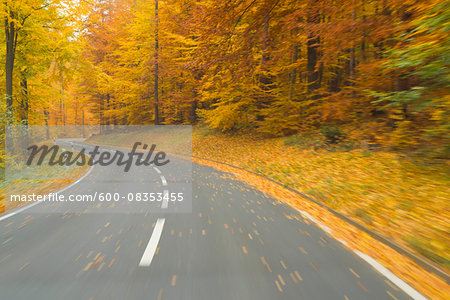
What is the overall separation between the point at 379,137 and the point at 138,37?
2592 centimetres

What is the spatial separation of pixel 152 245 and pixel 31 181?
24.7ft

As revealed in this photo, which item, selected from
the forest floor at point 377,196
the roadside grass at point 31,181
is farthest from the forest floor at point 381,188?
the roadside grass at point 31,181

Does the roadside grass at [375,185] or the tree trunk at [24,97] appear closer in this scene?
the roadside grass at [375,185]

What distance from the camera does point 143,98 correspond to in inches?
1072

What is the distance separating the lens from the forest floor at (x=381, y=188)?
3770mm

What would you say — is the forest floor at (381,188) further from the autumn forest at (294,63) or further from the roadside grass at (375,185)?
the autumn forest at (294,63)

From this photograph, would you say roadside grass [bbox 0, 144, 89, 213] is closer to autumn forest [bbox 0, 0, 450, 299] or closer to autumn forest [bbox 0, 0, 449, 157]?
autumn forest [bbox 0, 0, 450, 299]

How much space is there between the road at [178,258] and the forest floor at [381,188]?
119 cm

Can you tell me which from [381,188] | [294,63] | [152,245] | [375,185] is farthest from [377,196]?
[294,63]

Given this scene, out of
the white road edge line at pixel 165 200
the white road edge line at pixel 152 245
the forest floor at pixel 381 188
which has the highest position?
the forest floor at pixel 381 188

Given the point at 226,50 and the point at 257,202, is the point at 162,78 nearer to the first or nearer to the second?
the point at 226,50

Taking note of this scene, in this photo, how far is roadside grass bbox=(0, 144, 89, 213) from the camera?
694 cm

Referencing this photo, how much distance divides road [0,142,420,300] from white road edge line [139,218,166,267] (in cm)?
1

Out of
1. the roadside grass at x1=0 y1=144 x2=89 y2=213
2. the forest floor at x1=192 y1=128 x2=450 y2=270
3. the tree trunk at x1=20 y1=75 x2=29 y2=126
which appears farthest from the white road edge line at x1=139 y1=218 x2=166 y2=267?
the tree trunk at x1=20 y1=75 x2=29 y2=126
